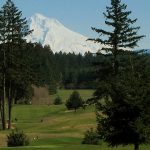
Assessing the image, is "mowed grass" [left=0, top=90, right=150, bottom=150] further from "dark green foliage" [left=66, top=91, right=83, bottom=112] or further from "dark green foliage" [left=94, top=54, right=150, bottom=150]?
"dark green foliage" [left=94, top=54, right=150, bottom=150]

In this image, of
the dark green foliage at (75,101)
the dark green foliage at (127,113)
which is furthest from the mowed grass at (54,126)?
the dark green foliage at (127,113)

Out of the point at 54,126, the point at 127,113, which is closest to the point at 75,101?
the point at 54,126

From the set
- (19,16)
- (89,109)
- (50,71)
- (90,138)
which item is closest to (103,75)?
(90,138)

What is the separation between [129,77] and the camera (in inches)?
1135

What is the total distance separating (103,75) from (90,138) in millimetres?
16536

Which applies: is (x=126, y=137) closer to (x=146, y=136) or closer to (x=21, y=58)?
(x=146, y=136)

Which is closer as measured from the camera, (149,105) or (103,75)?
(149,105)

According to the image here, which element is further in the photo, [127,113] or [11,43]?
[11,43]

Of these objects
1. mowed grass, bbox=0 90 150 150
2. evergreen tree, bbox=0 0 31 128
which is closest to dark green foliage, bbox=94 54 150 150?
mowed grass, bbox=0 90 150 150

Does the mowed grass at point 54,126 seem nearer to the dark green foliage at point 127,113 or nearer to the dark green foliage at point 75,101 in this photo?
the dark green foliage at point 75,101

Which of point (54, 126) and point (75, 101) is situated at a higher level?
point (75, 101)

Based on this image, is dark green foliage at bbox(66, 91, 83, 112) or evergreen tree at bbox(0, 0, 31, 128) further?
dark green foliage at bbox(66, 91, 83, 112)

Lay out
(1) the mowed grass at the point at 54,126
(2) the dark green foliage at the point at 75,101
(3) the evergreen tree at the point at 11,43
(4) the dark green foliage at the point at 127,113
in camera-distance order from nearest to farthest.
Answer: (4) the dark green foliage at the point at 127,113
(1) the mowed grass at the point at 54,126
(3) the evergreen tree at the point at 11,43
(2) the dark green foliage at the point at 75,101

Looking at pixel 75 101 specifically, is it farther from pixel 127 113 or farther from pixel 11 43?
pixel 127 113
